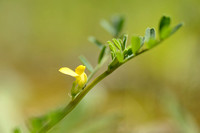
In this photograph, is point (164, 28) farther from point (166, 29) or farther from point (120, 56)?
point (120, 56)

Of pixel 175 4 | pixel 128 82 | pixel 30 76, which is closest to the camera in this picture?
pixel 128 82

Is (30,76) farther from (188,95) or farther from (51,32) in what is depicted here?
(188,95)

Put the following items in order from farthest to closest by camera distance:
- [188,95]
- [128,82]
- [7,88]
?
[128,82] < [7,88] < [188,95]

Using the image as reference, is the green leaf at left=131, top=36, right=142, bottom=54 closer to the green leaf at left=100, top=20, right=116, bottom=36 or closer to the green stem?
the green stem

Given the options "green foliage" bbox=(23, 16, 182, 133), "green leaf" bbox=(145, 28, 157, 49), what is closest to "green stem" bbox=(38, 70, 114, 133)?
"green foliage" bbox=(23, 16, 182, 133)

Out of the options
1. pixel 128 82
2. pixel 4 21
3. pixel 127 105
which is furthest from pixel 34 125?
pixel 4 21

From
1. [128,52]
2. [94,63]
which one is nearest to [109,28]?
[128,52]

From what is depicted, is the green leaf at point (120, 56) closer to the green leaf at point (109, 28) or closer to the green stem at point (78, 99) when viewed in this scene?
the green stem at point (78, 99)

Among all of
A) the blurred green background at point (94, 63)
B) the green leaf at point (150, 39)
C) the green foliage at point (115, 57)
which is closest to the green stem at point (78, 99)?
the green foliage at point (115, 57)
